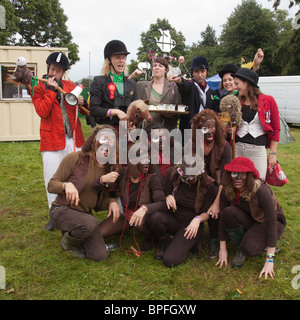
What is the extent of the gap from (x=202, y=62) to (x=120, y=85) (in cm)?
115

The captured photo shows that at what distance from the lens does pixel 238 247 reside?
313 centimetres

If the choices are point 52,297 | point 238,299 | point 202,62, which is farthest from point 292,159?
point 52,297

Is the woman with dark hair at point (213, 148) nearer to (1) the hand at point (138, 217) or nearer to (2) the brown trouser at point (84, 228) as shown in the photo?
(1) the hand at point (138, 217)

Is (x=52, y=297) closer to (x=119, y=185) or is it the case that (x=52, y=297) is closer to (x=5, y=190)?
(x=119, y=185)

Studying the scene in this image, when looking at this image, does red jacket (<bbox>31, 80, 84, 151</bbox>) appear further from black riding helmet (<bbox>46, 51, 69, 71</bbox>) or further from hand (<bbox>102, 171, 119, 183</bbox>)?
hand (<bbox>102, 171, 119, 183</bbox>)

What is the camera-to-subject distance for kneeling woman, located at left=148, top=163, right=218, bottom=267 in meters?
3.08

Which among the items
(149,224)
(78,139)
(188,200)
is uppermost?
(78,139)

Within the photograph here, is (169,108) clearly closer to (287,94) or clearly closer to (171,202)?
(171,202)

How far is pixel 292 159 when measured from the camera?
8.25m

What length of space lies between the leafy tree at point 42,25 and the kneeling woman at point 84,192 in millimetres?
21399

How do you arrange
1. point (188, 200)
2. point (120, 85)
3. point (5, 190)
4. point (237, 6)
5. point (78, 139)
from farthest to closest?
1. point (237, 6)
2. point (5, 190)
3. point (78, 139)
4. point (120, 85)
5. point (188, 200)

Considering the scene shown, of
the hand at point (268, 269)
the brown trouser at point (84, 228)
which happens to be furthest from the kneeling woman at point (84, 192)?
the hand at point (268, 269)

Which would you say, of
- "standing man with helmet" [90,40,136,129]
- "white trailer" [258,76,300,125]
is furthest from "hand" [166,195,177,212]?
"white trailer" [258,76,300,125]

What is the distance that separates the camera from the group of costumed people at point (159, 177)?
3016mm
